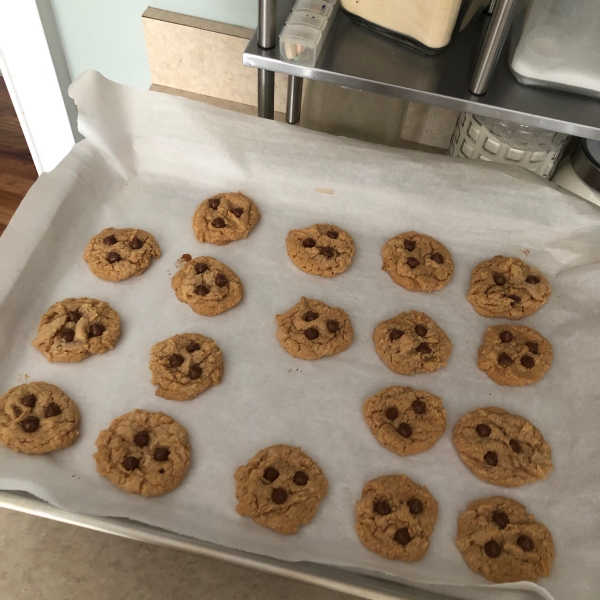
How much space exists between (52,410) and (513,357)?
2.93 feet

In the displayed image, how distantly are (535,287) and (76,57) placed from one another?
1424 mm

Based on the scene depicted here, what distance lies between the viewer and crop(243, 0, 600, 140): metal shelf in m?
0.98

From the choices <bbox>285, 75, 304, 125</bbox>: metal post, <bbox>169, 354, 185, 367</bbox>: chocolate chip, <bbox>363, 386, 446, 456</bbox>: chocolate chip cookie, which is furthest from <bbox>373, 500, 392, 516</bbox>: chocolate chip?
<bbox>285, 75, 304, 125</bbox>: metal post

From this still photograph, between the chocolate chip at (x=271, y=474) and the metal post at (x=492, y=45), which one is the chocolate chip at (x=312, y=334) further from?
the metal post at (x=492, y=45)

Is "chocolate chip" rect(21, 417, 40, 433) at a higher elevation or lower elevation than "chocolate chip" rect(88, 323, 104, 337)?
lower

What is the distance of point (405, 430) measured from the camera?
3.34ft

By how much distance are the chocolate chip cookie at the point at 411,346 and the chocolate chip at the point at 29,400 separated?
26.4 inches

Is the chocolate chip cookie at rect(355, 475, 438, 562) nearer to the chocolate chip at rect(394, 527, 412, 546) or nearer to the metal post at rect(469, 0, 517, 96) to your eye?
the chocolate chip at rect(394, 527, 412, 546)

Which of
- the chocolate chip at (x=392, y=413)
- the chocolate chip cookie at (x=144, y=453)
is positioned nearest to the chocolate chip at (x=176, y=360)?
the chocolate chip cookie at (x=144, y=453)

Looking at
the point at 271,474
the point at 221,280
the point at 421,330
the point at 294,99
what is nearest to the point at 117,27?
the point at 294,99

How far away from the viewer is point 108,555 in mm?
871

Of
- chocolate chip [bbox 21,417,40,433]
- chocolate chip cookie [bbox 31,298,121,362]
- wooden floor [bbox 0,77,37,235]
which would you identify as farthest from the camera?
wooden floor [bbox 0,77,37,235]

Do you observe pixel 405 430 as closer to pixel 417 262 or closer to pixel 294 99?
pixel 417 262

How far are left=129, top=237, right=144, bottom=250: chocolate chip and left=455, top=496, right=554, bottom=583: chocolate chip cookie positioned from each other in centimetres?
84
